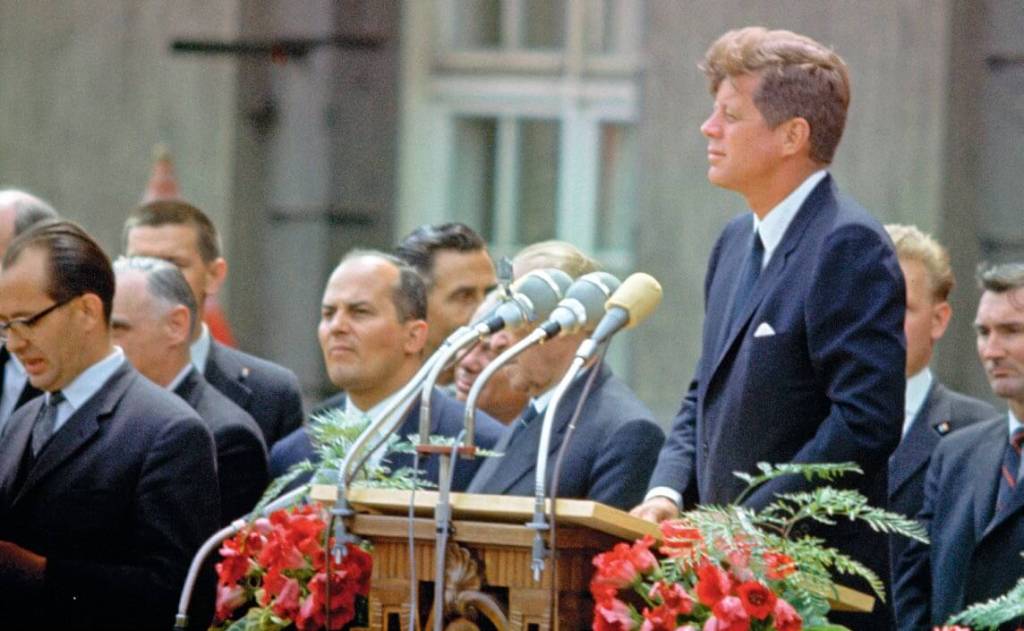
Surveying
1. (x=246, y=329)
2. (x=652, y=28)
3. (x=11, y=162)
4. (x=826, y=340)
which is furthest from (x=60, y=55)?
(x=826, y=340)

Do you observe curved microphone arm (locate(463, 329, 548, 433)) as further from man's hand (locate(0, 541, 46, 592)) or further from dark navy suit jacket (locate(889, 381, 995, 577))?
dark navy suit jacket (locate(889, 381, 995, 577))

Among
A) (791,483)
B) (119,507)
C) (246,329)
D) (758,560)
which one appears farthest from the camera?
(246,329)

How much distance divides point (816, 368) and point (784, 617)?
0.87 meters

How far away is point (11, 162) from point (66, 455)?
649cm

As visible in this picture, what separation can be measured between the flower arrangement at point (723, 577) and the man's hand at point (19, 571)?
1724 mm

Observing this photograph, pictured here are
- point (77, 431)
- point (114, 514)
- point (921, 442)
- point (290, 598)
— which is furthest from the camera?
point (921, 442)

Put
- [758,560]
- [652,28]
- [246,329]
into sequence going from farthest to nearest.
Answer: [246,329], [652,28], [758,560]

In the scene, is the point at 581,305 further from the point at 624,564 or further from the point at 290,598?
the point at 290,598

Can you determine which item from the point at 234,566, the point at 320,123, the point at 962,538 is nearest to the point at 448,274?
the point at 962,538

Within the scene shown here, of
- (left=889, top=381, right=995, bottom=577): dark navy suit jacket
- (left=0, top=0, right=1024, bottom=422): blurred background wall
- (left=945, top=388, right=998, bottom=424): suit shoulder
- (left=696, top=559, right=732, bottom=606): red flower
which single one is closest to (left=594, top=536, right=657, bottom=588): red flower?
(left=696, top=559, right=732, bottom=606): red flower

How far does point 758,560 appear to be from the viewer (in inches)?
177

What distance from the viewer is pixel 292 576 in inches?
194

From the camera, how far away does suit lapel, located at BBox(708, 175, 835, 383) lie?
17.2 feet

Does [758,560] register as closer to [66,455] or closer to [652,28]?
[66,455]
